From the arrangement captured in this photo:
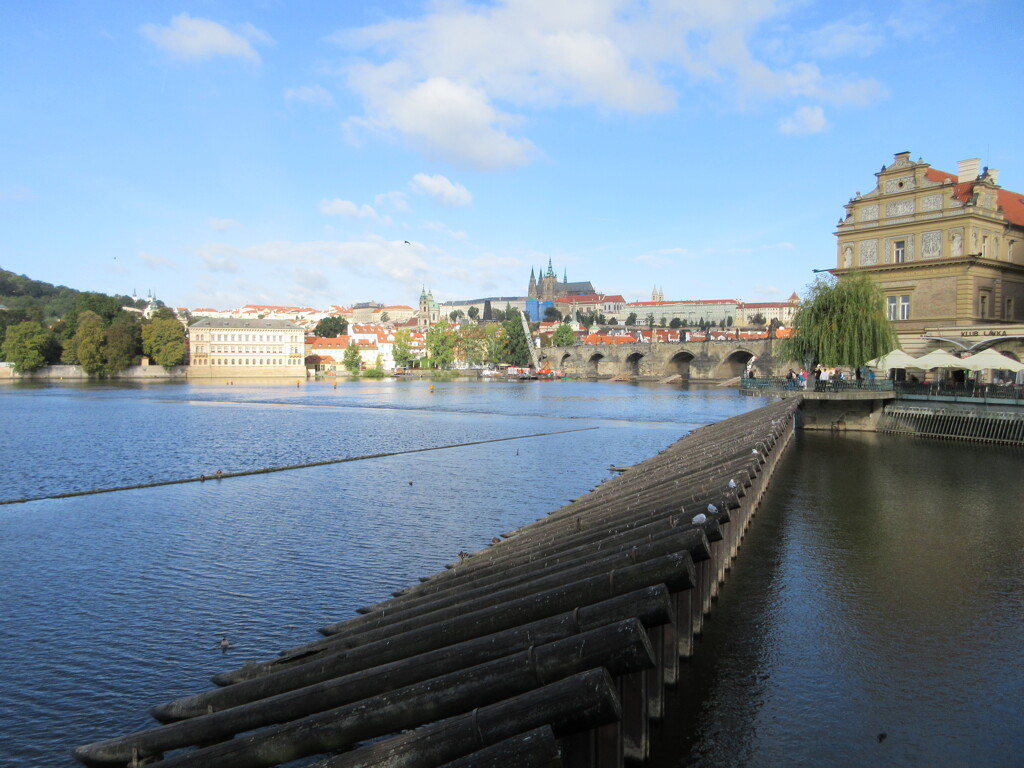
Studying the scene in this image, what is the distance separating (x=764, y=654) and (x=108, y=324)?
147 metres

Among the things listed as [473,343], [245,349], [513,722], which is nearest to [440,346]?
[473,343]

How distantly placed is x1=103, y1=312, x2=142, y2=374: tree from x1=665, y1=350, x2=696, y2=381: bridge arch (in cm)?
8809

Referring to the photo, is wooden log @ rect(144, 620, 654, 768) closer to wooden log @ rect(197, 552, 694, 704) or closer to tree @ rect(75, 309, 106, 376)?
wooden log @ rect(197, 552, 694, 704)

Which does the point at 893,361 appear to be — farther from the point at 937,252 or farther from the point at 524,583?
the point at 524,583

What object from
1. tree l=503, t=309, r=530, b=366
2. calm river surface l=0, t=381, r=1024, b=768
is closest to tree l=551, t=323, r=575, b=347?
tree l=503, t=309, r=530, b=366

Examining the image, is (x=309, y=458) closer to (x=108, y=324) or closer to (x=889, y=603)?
(x=889, y=603)

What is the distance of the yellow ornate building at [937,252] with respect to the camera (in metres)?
45.1

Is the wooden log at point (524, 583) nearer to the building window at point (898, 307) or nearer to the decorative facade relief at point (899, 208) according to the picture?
the building window at point (898, 307)

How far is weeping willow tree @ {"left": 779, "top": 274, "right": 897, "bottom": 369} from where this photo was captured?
42.8 meters

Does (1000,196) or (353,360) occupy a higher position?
(1000,196)

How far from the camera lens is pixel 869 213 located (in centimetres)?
4931

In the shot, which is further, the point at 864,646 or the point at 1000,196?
the point at 1000,196

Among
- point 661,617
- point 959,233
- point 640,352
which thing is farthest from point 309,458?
point 640,352

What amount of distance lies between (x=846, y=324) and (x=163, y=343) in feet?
381
